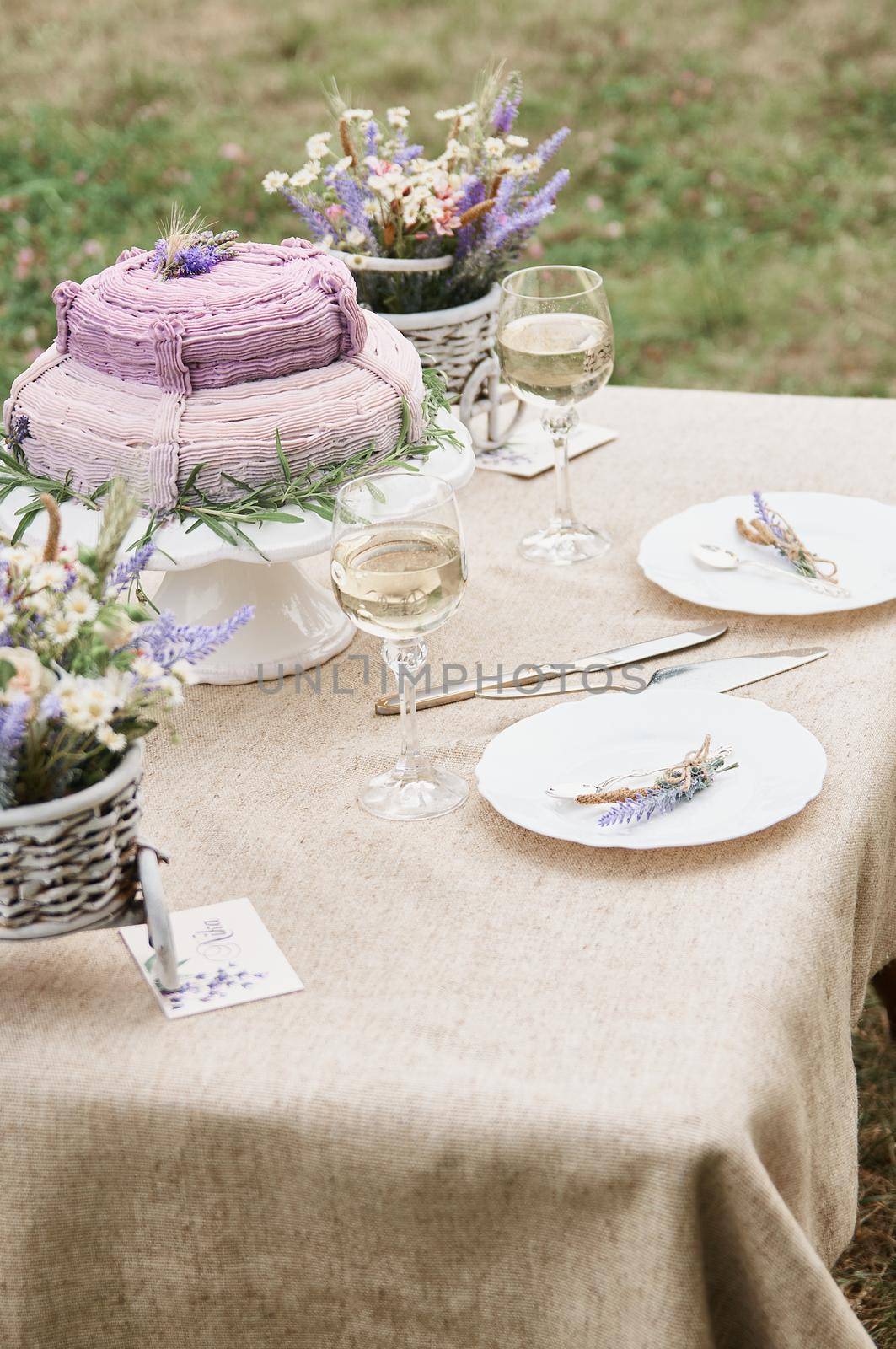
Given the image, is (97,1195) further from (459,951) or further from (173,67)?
(173,67)

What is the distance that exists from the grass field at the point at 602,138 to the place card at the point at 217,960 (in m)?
3.52

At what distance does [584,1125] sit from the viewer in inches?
33.1

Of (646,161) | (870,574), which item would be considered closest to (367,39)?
(646,161)

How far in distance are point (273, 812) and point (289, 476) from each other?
1.02ft

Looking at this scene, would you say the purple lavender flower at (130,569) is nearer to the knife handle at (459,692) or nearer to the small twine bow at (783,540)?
the knife handle at (459,692)

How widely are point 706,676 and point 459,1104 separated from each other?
21.9 inches

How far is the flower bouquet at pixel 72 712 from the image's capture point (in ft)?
2.90

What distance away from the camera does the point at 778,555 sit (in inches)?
Answer: 59.0

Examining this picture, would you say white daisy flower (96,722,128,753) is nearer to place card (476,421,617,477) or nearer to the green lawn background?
place card (476,421,617,477)

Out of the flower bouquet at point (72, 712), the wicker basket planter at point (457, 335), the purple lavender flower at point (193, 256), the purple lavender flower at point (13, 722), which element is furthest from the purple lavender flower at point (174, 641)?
the wicker basket planter at point (457, 335)

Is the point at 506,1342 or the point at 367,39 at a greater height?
the point at 367,39

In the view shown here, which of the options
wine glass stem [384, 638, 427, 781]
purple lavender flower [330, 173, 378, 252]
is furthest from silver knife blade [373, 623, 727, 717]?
purple lavender flower [330, 173, 378, 252]

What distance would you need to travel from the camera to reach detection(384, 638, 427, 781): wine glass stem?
1.14 metres

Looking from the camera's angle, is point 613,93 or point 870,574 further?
point 613,93
